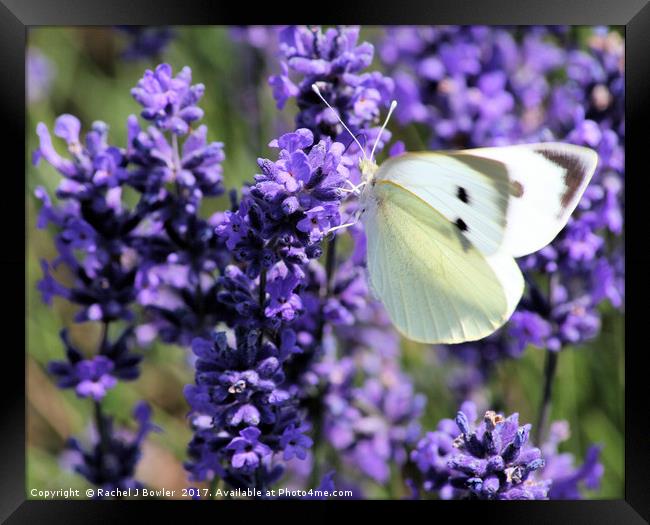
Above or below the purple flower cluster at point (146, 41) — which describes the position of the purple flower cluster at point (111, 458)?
below

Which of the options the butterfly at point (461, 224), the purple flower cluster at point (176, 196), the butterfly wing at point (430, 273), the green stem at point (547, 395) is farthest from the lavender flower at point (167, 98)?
the green stem at point (547, 395)

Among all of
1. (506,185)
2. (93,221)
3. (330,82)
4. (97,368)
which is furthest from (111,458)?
(506,185)

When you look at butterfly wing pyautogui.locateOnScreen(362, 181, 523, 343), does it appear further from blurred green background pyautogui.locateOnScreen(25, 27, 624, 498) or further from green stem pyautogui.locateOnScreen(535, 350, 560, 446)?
blurred green background pyautogui.locateOnScreen(25, 27, 624, 498)

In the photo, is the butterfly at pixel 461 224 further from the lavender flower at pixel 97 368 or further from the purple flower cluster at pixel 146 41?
the purple flower cluster at pixel 146 41

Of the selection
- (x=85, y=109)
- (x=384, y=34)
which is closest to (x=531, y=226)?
(x=384, y=34)

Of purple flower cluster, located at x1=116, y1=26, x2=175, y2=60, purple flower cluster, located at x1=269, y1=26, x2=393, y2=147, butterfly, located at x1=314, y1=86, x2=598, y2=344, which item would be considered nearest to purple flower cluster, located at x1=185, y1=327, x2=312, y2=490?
butterfly, located at x1=314, y1=86, x2=598, y2=344

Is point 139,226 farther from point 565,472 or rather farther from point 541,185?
point 565,472

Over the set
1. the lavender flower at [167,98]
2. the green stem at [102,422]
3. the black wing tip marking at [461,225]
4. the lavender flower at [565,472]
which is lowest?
the lavender flower at [565,472]

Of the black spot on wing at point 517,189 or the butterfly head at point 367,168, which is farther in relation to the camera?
the butterfly head at point 367,168

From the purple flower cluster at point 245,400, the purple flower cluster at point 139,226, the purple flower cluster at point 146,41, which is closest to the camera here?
the purple flower cluster at point 245,400
